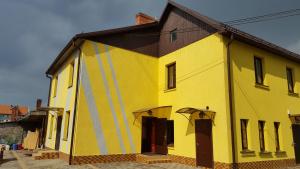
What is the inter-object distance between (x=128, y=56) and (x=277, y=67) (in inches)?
321

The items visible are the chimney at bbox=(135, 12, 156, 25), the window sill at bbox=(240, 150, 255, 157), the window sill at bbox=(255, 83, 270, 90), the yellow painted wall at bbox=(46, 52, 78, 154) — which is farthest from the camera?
the chimney at bbox=(135, 12, 156, 25)

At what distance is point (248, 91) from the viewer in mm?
10984

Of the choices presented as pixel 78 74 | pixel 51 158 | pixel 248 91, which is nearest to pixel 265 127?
pixel 248 91

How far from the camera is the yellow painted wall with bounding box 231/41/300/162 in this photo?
10.5 meters

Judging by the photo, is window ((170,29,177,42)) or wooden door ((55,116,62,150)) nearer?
window ((170,29,177,42))

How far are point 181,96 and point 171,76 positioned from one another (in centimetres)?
194

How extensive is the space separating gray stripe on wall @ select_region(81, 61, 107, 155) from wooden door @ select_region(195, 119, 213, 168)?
15.0 feet

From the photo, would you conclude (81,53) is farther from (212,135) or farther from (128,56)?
(212,135)

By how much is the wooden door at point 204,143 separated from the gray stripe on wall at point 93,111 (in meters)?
4.57

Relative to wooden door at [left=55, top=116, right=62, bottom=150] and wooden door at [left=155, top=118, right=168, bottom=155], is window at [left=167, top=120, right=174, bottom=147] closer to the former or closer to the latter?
wooden door at [left=155, top=118, right=168, bottom=155]

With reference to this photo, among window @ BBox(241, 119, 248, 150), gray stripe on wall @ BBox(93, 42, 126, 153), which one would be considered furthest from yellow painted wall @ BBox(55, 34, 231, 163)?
window @ BBox(241, 119, 248, 150)

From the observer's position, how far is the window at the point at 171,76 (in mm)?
13867

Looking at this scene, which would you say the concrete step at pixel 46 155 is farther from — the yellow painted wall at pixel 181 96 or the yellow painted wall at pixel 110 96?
the yellow painted wall at pixel 110 96

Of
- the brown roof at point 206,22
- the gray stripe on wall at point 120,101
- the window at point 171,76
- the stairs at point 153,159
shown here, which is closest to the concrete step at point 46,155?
the gray stripe on wall at point 120,101
